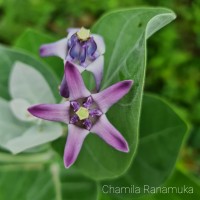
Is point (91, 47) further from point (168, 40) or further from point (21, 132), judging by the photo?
point (168, 40)

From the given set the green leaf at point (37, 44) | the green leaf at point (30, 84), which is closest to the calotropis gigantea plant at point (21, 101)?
the green leaf at point (30, 84)

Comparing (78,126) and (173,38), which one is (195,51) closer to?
(173,38)

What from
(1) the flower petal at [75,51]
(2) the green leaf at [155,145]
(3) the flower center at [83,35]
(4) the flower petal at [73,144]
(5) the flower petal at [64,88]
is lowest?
(2) the green leaf at [155,145]

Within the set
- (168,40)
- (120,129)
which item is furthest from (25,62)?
(168,40)

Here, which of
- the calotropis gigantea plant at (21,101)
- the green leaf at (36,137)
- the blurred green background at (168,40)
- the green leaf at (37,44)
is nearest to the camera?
the green leaf at (36,137)

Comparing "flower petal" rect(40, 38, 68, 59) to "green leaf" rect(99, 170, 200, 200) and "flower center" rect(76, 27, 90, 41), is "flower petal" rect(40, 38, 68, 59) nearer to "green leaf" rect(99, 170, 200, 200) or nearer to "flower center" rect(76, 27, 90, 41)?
"flower center" rect(76, 27, 90, 41)

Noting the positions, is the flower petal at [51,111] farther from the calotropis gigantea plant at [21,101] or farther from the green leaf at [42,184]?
the green leaf at [42,184]

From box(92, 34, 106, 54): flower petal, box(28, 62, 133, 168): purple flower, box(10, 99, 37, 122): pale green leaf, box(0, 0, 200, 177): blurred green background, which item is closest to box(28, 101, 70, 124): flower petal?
box(28, 62, 133, 168): purple flower

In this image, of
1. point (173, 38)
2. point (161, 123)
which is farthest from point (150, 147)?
point (173, 38)
